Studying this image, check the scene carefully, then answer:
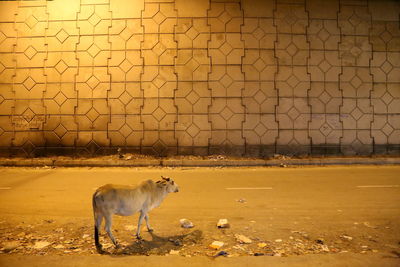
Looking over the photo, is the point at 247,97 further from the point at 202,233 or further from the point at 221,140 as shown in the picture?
the point at 202,233

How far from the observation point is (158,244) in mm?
2518

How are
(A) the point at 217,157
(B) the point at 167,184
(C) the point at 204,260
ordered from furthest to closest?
(A) the point at 217,157
(B) the point at 167,184
(C) the point at 204,260

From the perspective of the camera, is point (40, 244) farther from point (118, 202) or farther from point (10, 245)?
point (118, 202)

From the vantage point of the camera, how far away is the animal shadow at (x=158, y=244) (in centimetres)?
236

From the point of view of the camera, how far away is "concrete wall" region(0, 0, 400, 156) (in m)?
6.81

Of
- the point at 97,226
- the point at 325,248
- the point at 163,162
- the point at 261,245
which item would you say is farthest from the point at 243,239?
the point at 163,162

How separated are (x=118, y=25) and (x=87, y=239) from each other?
5820mm

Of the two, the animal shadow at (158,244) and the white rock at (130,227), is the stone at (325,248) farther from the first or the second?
the white rock at (130,227)

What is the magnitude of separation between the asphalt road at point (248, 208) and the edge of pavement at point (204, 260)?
0.02 metres

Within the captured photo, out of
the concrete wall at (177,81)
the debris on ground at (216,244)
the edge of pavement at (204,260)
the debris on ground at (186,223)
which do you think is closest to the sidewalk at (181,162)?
the concrete wall at (177,81)

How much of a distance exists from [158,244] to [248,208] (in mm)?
1452

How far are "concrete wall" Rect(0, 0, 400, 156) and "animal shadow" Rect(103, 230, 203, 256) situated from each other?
4.15m

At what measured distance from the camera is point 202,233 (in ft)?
9.04

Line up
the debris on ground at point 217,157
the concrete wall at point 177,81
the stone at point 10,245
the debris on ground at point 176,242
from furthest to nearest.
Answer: the concrete wall at point 177,81 → the debris on ground at point 217,157 → the debris on ground at point 176,242 → the stone at point 10,245
